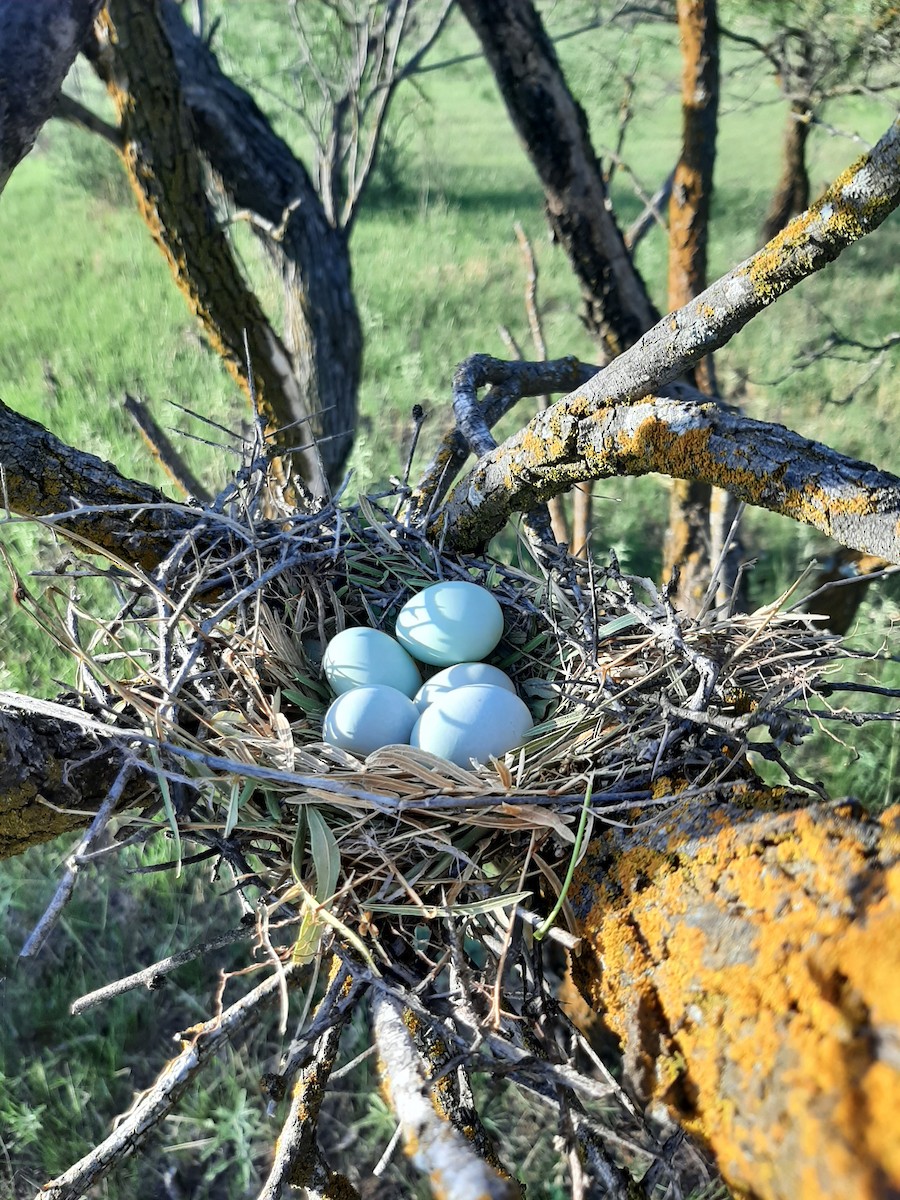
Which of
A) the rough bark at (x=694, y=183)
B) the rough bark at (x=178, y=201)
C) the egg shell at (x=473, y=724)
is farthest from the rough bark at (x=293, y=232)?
the egg shell at (x=473, y=724)

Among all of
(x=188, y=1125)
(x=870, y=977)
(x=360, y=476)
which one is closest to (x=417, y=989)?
(x=870, y=977)

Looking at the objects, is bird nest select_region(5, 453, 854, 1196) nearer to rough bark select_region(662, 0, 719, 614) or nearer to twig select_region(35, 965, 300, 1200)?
twig select_region(35, 965, 300, 1200)

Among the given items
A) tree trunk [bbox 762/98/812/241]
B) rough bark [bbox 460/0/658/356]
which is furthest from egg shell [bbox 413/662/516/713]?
tree trunk [bbox 762/98/812/241]

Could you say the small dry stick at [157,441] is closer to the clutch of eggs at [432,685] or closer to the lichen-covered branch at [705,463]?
the clutch of eggs at [432,685]

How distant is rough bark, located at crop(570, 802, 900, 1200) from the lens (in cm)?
58

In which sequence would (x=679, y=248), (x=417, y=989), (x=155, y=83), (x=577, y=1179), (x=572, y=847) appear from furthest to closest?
(x=679, y=248)
(x=155, y=83)
(x=572, y=847)
(x=417, y=989)
(x=577, y=1179)

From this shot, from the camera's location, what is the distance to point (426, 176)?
36.7 feet

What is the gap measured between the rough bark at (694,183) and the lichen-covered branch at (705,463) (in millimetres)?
1209

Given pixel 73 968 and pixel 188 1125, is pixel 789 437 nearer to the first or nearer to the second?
pixel 188 1125

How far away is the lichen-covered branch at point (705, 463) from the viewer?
3.04 feet

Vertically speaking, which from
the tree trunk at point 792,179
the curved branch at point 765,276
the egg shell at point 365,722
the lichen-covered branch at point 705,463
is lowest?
the egg shell at point 365,722

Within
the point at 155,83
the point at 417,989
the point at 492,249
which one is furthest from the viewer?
the point at 492,249

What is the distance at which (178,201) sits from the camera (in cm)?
242

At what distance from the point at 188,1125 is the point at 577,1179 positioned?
6.79 feet
